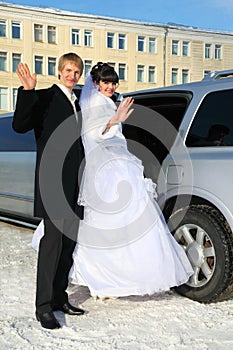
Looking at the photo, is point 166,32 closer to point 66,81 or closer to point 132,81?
point 132,81

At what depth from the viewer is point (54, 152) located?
343cm

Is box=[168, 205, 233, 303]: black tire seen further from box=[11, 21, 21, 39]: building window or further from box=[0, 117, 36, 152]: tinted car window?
box=[11, 21, 21, 39]: building window

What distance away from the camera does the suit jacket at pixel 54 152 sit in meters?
3.40

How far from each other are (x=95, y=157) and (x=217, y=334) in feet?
4.97

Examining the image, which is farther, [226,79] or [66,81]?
[226,79]

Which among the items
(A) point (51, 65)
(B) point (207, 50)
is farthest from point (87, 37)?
(B) point (207, 50)

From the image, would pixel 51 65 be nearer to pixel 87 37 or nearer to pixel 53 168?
pixel 87 37

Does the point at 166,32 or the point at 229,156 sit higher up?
the point at 166,32

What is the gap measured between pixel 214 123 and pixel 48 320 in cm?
197

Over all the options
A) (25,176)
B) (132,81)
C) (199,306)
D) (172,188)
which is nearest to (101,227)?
(172,188)

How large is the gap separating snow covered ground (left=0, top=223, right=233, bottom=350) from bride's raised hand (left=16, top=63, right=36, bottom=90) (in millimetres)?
1613

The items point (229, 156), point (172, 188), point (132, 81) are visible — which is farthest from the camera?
point (132, 81)

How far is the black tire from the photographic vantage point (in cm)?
383

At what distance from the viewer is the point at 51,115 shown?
3410 millimetres
